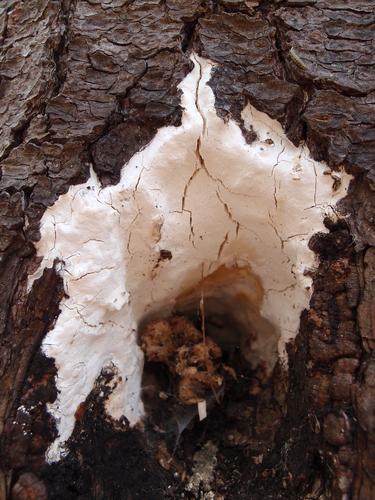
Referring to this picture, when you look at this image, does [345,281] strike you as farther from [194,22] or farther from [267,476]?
[194,22]

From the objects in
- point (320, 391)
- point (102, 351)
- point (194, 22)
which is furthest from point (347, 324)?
point (194, 22)

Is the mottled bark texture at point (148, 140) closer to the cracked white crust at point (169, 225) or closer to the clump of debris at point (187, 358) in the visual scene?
the cracked white crust at point (169, 225)

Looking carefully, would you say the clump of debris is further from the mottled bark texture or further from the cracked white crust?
the mottled bark texture

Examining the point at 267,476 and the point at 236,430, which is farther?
the point at 236,430

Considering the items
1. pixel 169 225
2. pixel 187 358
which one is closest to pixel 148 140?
pixel 169 225

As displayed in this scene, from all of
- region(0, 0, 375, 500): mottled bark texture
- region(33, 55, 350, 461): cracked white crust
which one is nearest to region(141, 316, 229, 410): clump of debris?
region(33, 55, 350, 461): cracked white crust
